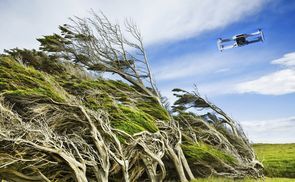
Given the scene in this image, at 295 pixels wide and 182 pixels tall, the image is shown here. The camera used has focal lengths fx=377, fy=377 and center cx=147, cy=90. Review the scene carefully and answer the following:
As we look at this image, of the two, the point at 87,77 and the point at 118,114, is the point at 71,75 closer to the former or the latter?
the point at 87,77

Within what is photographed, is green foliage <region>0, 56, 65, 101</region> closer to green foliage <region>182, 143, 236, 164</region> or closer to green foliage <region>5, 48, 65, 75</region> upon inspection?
green foliage <region>5, 48, 65, 75</region>

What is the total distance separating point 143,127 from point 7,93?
240 inches

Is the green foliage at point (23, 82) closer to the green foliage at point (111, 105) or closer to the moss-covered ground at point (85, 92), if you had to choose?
the moss-covered ground at point (85, 92)

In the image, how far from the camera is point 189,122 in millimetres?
21203

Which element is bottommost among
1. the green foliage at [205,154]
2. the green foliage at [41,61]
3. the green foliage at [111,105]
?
the green foliage at [205,154]

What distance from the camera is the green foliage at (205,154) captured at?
18.0 meters

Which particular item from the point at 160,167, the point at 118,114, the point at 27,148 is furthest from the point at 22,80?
the point at 160,167

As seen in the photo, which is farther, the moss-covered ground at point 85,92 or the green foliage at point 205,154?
the green foliage at point 205,154

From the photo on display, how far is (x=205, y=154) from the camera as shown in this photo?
18094 millimetres

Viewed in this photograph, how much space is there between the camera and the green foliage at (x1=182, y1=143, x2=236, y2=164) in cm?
1800

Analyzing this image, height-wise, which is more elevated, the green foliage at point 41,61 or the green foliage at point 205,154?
the green foliage at point 41,61

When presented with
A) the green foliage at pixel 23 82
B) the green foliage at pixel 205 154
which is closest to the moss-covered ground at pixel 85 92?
the green foliage at pixel 23 82

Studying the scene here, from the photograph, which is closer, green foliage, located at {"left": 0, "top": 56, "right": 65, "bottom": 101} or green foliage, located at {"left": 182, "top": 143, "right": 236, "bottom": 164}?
green foliage, located at {"left": 0, "top": 56, "right": 65, "bottom": 101}

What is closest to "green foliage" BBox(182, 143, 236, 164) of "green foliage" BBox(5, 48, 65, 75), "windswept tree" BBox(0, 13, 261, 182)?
"windswept tree" BBox(0, 13, 261, 182)
